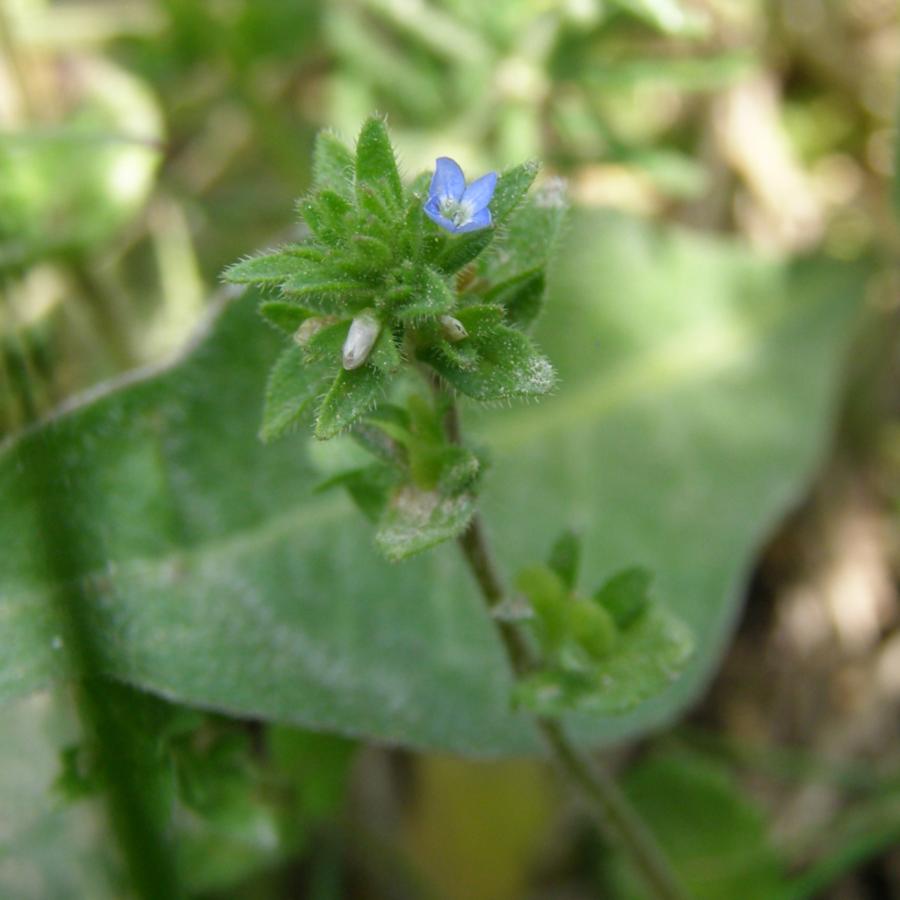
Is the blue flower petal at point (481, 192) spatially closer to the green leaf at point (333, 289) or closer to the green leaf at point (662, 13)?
→ the green leaf at point (333, 289)

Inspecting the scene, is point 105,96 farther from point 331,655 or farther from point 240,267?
point 240,267

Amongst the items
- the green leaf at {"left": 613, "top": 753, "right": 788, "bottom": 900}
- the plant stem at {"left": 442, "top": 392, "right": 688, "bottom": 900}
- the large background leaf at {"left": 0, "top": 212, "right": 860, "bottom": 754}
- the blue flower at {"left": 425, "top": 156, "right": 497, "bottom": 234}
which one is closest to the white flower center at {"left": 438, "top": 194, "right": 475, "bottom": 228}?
the blue flower at {"left": 425, "top": 156, "right": 497, "bottom": 234}

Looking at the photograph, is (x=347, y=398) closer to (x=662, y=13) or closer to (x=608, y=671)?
(x=608, y=671)

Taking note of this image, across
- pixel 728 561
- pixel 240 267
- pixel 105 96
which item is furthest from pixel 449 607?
pixel 105 96

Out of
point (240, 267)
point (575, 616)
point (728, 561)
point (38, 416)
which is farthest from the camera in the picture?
point (728, 561)

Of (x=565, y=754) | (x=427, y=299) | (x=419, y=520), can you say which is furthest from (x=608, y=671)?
(x=427, y=299)

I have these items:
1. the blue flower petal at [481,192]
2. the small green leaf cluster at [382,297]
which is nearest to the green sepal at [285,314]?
the small green leaf cluster at [382,297]
